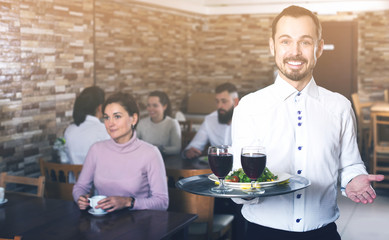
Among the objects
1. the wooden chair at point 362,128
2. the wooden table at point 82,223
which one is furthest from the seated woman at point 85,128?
the wooden chair at point 362,128

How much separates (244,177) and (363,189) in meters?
0.39

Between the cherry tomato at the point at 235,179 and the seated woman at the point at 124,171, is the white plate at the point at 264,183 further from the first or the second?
the seated woman at the point at 124,171

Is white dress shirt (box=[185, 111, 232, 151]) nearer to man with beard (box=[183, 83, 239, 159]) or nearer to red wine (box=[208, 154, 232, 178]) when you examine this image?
man with beard (box=[183, 83, 239, 159])

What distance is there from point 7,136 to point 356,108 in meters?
5.06

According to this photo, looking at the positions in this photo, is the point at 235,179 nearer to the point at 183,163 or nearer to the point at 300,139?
the point at 300,139

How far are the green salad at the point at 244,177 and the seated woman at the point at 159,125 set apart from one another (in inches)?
115

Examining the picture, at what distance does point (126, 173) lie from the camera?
2.79 metres

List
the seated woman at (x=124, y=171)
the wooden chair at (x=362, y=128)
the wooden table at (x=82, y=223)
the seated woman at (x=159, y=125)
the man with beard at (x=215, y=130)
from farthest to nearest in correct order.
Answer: the wooden chair at (x=362, y=128) < the seated woman at (x=159, y=125) < the man with beard at (x=215, y=130) < the seated woman at (x=124, y=171) < the wooden table at (x=82, y=223)

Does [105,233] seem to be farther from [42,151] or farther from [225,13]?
[225,13]

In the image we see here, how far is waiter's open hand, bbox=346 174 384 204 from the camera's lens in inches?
65.7

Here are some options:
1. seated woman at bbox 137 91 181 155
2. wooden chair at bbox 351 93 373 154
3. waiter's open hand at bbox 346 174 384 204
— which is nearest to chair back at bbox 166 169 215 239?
waiter's open hand at bbox 346 174 384 204

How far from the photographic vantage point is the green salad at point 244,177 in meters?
1.60

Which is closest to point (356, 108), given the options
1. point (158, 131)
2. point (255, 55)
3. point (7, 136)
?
point (255, 55)

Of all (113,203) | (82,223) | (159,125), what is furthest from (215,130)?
(82,223)
